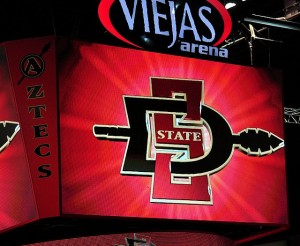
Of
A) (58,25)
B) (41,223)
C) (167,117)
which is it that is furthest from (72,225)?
(58,25)

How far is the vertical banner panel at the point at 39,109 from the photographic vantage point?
8586mm

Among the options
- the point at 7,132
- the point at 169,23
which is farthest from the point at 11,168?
the point at 169,23

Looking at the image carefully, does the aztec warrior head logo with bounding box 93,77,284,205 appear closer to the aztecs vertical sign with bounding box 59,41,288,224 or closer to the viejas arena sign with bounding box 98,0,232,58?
the aztecs vertical sign with bounding box 59,41,288,224

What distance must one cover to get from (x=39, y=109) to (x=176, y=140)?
5.50ft

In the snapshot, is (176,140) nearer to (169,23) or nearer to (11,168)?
(169,23)

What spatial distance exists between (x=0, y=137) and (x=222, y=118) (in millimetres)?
2676

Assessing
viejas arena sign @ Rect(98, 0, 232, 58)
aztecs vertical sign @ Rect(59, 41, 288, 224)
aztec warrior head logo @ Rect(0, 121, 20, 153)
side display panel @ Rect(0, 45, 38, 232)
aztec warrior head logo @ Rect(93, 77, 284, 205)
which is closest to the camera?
side display panel @ Rect(0, 45, 38, 232)

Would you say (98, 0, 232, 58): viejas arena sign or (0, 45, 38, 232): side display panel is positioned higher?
(98, 0, 232, 58): viejas arena sign

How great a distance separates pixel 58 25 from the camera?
13633 millimetres

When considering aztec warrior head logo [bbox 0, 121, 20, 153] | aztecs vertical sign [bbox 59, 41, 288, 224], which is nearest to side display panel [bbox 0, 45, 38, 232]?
aztec warrior head logo [bbox 0, 121, 20, 153]

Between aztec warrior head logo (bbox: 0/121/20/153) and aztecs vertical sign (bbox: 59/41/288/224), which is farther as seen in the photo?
aztec warrior head logo (bbox: 0/121/20/153)

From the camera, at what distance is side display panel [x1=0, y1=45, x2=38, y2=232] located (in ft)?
28.8

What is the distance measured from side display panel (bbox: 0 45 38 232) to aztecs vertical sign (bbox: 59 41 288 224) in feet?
1.61

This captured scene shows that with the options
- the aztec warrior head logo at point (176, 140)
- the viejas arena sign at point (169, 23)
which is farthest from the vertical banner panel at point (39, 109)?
the viejas arena sign at point (169, 23)
